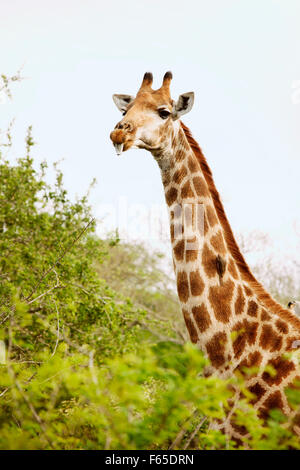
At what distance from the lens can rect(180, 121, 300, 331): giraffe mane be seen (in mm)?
3918

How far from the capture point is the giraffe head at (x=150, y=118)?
416 centimetres

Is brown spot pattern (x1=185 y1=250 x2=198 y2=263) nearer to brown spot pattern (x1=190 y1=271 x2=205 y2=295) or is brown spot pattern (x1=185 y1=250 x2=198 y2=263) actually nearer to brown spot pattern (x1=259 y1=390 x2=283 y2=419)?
brown spot pattern (x1=190 y1=271 x2=205 y2=295)

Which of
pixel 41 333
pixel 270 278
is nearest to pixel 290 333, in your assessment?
pixel 41 333

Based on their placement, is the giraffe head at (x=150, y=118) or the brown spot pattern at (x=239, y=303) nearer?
the brown spot pattern at (x=239, y=303)

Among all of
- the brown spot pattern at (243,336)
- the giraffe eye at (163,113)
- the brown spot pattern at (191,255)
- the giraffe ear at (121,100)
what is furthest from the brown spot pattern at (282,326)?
the giraffe ear at (121,100)

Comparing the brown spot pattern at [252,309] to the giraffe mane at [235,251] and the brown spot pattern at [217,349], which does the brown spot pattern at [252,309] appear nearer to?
the giraffe mane at [235,251]

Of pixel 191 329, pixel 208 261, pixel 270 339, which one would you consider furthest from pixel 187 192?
pixel 270 339

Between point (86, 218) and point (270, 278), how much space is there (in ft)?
46.9

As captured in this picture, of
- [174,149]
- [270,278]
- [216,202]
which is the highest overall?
[174,149]

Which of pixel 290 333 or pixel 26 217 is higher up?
pixel 26 217

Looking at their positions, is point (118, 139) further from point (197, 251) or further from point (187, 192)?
point (197, 251)

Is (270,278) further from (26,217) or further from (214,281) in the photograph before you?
(214,281)

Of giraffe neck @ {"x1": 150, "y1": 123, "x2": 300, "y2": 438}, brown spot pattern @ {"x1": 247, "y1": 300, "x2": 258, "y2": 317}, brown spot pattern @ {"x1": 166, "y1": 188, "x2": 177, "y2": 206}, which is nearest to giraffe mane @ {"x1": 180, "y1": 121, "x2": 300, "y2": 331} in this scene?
giraffe neck @ {"x1": 150, "y1": 123, "x2": 300, "y2": 438}
